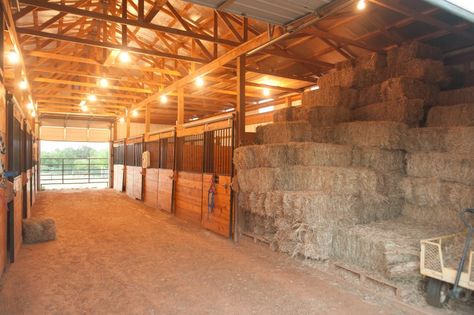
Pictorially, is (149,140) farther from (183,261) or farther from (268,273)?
(268,273)

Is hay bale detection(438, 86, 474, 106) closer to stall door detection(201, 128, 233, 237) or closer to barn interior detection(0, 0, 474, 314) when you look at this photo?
barn interior detection(0, 0, 474, 314)

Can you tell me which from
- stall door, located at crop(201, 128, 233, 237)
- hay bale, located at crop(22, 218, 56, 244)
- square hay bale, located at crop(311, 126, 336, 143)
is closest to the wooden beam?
stall door, located at crop(201, 128, 233, 237)

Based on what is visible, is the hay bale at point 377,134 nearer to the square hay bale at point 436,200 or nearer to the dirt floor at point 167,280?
the square hay bale at point 436,200

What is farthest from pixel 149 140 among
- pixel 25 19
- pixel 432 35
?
pixel 432 35

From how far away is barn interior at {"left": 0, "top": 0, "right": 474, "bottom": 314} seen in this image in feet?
10.3

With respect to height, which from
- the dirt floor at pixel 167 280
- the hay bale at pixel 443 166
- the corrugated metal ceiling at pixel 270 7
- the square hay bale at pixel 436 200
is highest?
the corrugated metal ceiling at pixel 270 7

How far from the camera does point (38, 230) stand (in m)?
5.11

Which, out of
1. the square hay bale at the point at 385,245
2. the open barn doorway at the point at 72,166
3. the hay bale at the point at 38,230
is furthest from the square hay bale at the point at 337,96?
the open barn doorway at the point at 72,166

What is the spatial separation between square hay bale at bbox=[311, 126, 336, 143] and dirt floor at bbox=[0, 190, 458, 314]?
183cm

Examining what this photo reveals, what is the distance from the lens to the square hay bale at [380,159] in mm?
4562

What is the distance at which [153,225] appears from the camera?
6.51 m

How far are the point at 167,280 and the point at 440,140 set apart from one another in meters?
3.68

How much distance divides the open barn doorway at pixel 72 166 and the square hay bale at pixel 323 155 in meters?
11.6

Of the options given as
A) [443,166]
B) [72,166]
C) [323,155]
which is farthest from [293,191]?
[72,166]
